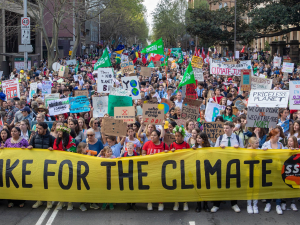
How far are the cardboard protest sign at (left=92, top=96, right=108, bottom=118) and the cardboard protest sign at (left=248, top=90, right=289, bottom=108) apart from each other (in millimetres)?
3729

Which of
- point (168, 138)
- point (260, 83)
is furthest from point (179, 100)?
point (168, 138)

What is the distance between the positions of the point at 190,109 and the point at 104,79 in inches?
150

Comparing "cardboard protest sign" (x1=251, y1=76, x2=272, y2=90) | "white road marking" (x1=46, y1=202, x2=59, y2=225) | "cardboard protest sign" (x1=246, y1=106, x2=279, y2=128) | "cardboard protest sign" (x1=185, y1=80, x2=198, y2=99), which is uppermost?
"cardboard protest sign" (x1=251, y1=76, x2=272, y2=90)

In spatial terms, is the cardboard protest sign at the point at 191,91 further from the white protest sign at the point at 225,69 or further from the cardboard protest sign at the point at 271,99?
the white protest sign at the point at 225,69

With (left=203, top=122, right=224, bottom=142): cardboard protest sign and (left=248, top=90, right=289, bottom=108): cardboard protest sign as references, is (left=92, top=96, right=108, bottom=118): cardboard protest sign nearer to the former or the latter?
(left=203, top=122, right=224, bottom=142): cardboard protest sign

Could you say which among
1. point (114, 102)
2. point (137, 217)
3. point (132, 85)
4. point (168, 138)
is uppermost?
point (132, 85)

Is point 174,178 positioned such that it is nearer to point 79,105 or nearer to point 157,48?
point 79,105

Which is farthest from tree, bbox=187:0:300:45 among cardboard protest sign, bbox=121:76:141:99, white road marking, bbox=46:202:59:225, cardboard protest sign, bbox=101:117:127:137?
white road marking, bbox=46:202:59:225

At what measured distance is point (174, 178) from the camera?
657 centimetres

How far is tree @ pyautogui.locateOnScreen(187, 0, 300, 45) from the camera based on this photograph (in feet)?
108

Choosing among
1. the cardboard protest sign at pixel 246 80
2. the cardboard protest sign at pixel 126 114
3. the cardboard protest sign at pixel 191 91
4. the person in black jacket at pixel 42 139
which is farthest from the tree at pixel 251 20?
the person in black jacket at pixel 42 139

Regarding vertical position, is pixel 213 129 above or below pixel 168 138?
above

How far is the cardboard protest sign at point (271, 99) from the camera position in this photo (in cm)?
845

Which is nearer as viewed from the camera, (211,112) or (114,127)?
(114,127)
